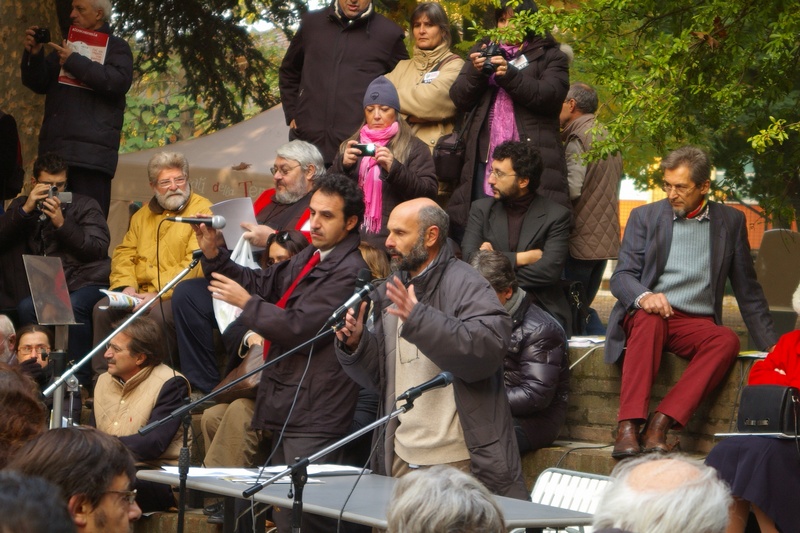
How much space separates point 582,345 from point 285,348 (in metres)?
Result: 2.21

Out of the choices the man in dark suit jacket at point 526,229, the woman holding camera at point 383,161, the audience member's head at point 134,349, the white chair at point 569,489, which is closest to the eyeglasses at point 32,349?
the audience member's head at point 134,349

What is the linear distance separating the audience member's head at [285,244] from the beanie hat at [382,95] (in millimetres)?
1067

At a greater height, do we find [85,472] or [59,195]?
[59,195]

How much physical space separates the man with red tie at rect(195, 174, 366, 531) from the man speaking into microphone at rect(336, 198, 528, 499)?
0.44 m

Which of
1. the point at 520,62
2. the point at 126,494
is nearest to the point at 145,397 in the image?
the point at 520,62

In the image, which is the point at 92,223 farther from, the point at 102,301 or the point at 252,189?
the point at 252,189

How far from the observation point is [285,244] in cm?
810

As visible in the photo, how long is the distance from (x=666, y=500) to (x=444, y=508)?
0.60 meters

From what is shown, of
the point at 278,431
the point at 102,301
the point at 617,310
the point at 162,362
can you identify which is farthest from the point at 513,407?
the point at 102,301

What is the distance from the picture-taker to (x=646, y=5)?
7410 mm

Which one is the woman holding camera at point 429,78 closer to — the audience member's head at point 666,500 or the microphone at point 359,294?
the microphone at point 359,294

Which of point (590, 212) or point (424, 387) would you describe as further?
point (590, 212)

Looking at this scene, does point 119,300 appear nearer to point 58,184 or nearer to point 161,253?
point 161,253

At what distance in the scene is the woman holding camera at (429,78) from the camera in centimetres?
918
